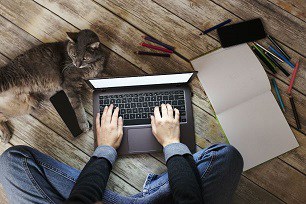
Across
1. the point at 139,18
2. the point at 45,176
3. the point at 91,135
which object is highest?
the point at 139,18

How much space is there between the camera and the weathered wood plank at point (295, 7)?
1.35 m

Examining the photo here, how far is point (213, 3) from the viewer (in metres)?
1.36

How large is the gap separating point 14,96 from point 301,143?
3.96 feet

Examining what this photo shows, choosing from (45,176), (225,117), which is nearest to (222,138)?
(225,117)

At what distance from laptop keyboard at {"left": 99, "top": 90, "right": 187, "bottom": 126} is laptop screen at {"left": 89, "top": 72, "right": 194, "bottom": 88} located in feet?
0.14

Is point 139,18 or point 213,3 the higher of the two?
point 213,3

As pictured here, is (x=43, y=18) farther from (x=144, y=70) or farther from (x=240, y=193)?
(x=240, y=193)

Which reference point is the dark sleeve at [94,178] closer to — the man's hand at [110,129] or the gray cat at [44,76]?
the man's hand at [110,129]

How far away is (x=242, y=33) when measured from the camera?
4.38 feet

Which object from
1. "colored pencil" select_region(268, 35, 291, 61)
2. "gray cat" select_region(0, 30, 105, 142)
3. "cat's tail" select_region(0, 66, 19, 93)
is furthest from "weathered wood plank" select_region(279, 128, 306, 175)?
"cat's tail" select_region(0, 66, 19, 93)

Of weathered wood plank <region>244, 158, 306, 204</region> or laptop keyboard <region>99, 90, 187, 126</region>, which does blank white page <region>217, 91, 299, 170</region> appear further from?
laptop keyboard <region>99, 90, 187, 126</region>

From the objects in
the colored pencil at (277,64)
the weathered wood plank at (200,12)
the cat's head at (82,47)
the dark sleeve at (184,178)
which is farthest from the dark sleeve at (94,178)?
the colored pencil at (277,64)

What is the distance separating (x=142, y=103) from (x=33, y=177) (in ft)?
1.64

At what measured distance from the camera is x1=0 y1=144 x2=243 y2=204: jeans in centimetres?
117
